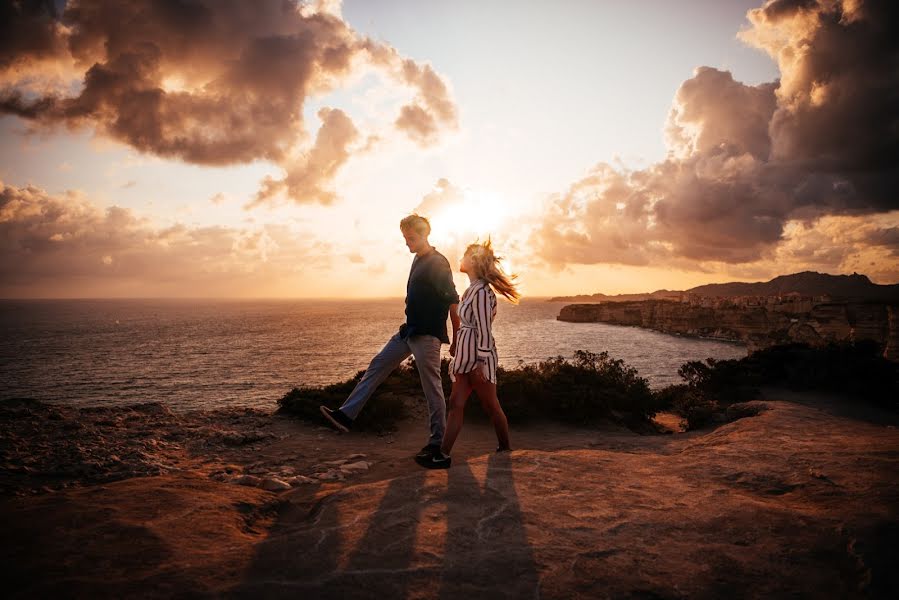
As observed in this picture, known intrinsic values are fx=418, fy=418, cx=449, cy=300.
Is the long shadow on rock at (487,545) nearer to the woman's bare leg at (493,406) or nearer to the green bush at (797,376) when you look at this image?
the woman's bare leg at (493,406)

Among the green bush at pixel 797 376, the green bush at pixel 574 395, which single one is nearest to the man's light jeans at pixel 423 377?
the green bush at pixel 574 395

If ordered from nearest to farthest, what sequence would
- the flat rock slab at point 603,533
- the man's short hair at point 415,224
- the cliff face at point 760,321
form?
the flat rock slab at point 603,533
the man's short hair at point 415,224
the cliff face at point 760,321

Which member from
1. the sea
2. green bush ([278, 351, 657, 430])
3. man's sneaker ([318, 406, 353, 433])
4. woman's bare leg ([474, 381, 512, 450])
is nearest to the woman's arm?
woman's bare leg ([474, 381, 512, 450])

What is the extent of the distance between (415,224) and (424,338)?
4.53ft

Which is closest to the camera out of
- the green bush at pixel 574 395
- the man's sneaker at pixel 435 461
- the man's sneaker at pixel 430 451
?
the man's sneaker at pixel 435 461

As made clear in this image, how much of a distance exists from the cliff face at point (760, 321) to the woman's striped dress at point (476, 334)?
14639 millimetres

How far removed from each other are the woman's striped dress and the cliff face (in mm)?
14639

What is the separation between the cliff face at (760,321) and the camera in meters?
29.1

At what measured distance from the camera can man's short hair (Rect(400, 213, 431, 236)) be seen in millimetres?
5051

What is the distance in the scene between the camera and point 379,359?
501cm

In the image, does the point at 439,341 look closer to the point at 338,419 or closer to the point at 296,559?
the point at 338,419

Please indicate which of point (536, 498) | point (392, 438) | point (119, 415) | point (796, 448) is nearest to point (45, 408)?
point (119, 415)

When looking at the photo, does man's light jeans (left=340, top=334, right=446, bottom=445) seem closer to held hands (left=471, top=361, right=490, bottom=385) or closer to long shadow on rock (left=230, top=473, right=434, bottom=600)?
held hands (left=471, top=361, right=490, bottom=385)

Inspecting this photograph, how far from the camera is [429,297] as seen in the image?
4.83m
